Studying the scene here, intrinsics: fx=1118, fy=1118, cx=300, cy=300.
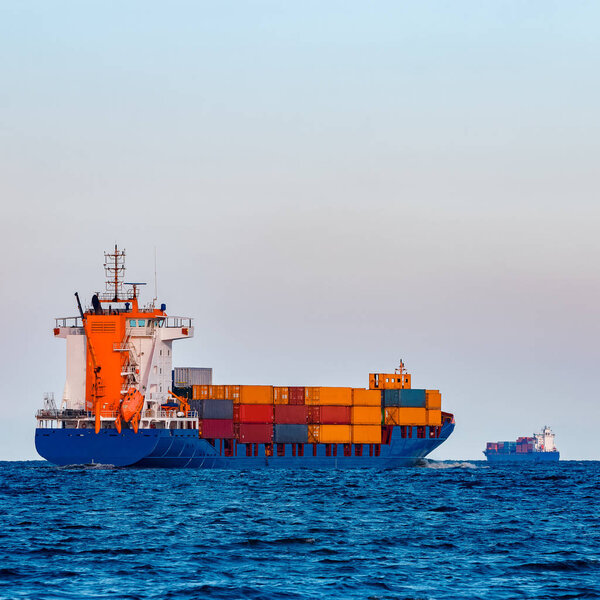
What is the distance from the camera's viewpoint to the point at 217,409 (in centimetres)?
8975

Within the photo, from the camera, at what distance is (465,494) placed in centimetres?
6091

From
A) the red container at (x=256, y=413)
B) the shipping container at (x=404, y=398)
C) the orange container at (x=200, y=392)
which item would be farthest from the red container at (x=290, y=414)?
the shipping container at (x=404, y=398)

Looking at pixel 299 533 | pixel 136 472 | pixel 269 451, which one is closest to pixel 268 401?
pixel 269 451

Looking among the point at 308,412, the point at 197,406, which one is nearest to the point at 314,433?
the point at 308,412

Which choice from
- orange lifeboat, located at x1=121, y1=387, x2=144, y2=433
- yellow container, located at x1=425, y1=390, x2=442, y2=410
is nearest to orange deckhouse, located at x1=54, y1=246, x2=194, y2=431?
orange lifeboat, located at x1=121, y1=387, x2=144, y2=433

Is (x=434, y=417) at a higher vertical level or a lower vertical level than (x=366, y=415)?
lower

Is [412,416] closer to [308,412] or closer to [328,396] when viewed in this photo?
[328,396]

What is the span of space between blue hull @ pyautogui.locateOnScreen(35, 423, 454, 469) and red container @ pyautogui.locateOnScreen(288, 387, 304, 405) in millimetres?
3736

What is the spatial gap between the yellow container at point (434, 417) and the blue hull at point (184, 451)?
1.58m

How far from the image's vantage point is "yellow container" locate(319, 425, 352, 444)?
96.1 metres

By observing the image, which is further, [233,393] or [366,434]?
[366,434]

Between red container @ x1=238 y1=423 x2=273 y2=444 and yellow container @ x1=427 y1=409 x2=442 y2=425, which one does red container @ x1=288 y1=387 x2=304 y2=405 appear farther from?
yellow container @ x1=427 y1=409 x2=442 y2=425

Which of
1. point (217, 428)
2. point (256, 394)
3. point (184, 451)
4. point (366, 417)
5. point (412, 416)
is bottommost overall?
point (184, 451)

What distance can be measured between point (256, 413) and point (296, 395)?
458cm
